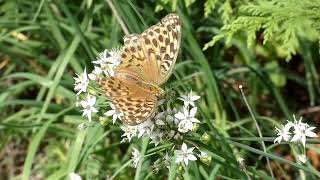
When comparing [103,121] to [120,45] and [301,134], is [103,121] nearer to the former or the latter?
[301,134]

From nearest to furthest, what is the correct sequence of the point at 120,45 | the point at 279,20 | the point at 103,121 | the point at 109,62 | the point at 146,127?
the point at 146,127 → the point at 103,121 → the point at 109,62 → the point at 279,20 → the point at 120,45

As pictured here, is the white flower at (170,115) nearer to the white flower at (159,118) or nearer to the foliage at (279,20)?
the white flower at (159,118)

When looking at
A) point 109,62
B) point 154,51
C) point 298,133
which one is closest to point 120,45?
point 109,62

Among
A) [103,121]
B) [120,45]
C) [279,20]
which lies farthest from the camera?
[120,45]

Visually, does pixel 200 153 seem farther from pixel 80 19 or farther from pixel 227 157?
pixel 80 19

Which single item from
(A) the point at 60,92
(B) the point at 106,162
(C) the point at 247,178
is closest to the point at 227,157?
(C) the point at 247,178

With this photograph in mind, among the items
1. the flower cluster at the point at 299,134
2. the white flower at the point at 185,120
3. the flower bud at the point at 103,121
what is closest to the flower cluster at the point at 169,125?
the white flower at the point at 185,120
